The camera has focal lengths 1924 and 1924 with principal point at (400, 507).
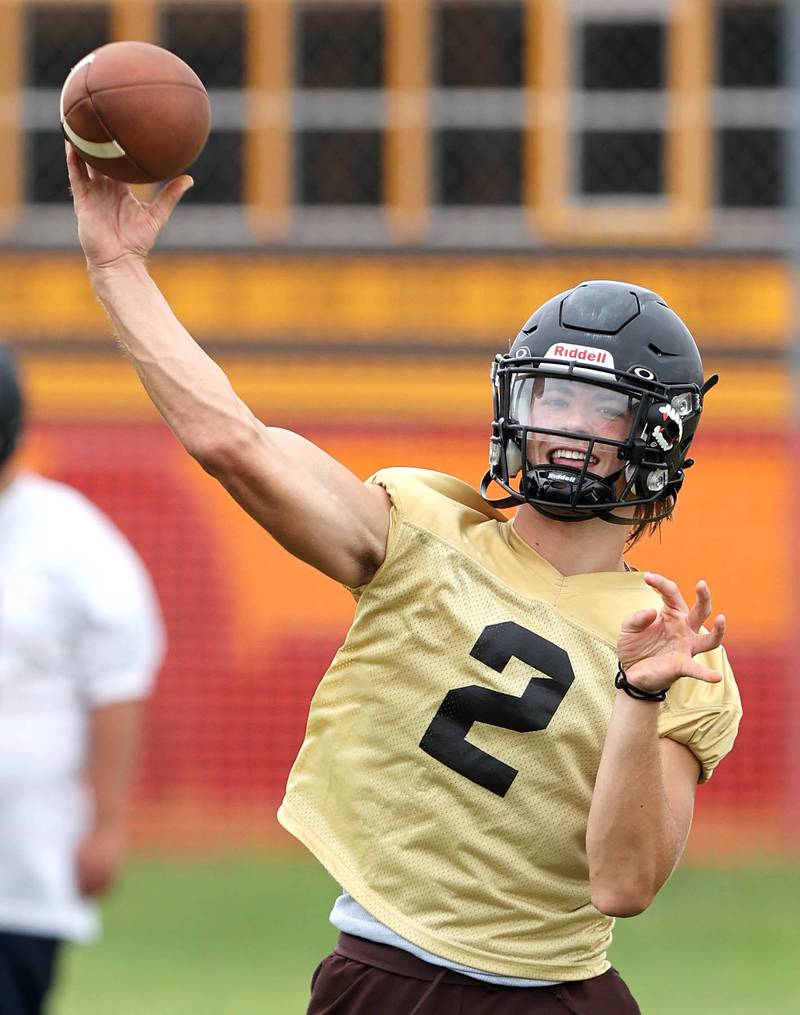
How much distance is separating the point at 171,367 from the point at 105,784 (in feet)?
6.69

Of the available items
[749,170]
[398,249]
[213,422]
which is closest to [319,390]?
[398,249]

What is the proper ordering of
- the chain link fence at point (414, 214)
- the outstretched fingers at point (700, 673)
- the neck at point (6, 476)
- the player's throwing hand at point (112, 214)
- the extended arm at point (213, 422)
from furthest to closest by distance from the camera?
1. the chain link fence at point (414, 214)
2. the neck at point (6, 476)
3. the player's throwing hand at point (112, 214)
4. the extended arm at point (213, 422)
5. the outstretched fingers at point (700, 673)

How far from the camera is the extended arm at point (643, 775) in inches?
110

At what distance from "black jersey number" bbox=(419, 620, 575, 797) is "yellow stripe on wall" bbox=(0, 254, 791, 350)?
31.8 feet

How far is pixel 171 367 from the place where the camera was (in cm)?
289

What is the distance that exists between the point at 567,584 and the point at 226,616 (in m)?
9.35

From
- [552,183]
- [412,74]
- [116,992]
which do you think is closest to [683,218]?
[552,183]

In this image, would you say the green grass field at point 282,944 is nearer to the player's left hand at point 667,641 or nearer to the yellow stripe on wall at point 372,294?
the yellow stripe on wall at point 372,294

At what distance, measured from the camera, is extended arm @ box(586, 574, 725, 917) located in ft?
9.20

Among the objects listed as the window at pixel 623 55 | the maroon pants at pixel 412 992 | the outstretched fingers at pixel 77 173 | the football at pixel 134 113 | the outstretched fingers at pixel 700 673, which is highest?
the window at pixel 623 55

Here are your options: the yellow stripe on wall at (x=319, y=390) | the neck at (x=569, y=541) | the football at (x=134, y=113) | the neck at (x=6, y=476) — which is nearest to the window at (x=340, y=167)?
the yellow stripe on wall at (x=319, y=390)

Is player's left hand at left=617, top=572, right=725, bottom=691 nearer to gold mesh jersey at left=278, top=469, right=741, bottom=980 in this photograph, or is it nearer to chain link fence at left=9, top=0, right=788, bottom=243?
gold mesh jersey at left=278, top=469, right=741, bottom=980

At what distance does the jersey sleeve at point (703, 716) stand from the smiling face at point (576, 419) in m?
0.37

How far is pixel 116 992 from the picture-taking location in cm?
816
